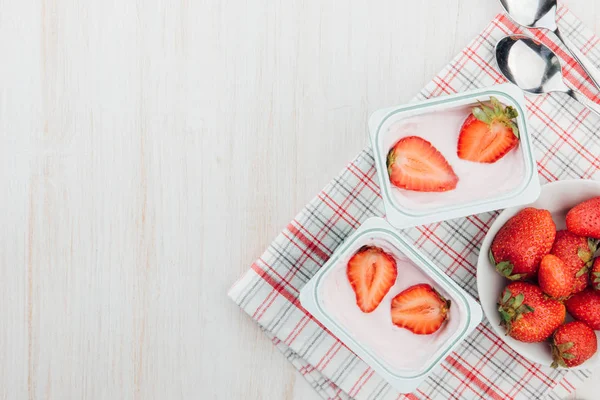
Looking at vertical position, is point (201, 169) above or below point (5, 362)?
above

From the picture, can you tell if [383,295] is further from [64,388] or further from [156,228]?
[64,388]

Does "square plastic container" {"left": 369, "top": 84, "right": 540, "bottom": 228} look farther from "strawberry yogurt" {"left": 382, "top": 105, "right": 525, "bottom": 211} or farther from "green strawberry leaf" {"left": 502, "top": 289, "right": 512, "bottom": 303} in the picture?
"green strawberry leaf" {"left": 502, "top": 289, "right": 512, "bottom": 303}

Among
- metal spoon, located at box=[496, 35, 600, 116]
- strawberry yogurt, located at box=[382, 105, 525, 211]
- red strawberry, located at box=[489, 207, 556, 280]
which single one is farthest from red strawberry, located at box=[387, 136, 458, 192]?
metal spoon, located at box=[496, 35, 600, 116]

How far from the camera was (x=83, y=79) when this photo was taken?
983mm

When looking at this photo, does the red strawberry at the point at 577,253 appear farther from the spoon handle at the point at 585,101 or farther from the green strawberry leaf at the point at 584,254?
the spoon handle at the point at 585,101

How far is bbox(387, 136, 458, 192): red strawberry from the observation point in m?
0.79

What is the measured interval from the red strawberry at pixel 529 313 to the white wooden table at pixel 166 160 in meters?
0.29

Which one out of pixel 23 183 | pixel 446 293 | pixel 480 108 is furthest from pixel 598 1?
pixel 23 183

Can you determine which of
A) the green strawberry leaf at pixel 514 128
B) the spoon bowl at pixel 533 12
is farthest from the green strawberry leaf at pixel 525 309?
the spoon bowl at pixel 533 12

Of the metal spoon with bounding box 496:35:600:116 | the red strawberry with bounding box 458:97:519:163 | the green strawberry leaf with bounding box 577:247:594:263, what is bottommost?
the green strawberry leaf with bounding box 577:247:594:263

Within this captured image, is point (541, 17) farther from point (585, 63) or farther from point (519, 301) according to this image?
point (519, 301)

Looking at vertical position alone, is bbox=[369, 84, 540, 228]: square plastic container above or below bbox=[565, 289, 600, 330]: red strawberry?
above

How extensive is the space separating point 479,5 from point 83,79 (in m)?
0.56

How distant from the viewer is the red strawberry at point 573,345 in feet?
2.78
